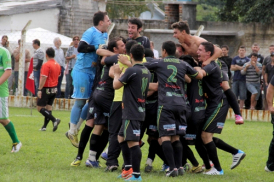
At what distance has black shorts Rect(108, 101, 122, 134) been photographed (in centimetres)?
775

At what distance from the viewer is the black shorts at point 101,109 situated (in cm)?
805

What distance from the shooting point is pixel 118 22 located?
85.6ft

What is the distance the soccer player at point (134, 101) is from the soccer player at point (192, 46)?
4.32ft

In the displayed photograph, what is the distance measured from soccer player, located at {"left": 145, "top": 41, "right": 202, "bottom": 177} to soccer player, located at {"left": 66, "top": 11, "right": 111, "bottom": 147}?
148 centimetres

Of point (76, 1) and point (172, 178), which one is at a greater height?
point (76, 1)

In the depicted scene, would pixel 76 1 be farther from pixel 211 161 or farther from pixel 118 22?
pixel 211 161

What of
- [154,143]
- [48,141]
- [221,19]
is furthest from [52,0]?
[154,143]

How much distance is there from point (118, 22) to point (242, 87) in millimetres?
10435

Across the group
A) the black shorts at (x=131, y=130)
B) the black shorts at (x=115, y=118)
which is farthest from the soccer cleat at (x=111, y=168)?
the black shorts at (x=131, y=130)

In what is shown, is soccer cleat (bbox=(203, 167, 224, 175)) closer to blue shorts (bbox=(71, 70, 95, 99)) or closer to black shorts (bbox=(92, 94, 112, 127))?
black shorts (bbox=(92, 94, 112, 127))

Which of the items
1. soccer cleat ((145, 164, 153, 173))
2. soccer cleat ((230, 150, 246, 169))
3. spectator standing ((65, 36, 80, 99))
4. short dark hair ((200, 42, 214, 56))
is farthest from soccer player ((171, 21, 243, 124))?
spectator standing ((65, 36, 80, 99))

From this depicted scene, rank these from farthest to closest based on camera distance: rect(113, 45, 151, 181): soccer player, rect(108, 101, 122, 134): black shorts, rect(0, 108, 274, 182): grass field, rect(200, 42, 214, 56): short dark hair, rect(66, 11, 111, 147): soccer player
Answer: rect(66, 11, 111, 147): soccer player < rect(200, 42, 214, 56): short dark hair < rect(108, 101, 122, 134): black shorts < rect(0, 108, 274, 182): grass field < rect(113, 45, 151, 181): soccer player

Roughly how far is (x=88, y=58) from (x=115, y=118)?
153cm

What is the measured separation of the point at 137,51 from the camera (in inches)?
281
